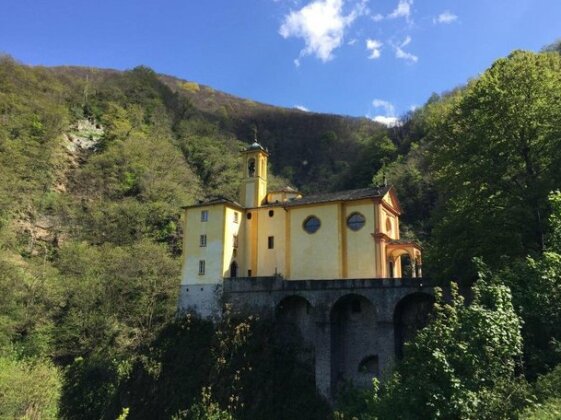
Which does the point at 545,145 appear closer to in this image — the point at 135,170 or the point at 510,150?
the point at 510,150

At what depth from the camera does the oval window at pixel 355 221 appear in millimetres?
26500

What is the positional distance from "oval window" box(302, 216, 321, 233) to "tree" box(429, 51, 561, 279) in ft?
27.8

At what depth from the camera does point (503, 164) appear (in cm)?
1877

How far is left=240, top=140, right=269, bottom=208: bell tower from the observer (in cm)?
3091

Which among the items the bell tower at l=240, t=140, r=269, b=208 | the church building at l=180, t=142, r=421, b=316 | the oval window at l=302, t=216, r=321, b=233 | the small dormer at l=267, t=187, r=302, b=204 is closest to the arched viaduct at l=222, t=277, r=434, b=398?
the church building at l=180, t=142, r=421, b=316

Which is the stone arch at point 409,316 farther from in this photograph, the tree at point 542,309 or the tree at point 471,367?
the tree at point 471,367

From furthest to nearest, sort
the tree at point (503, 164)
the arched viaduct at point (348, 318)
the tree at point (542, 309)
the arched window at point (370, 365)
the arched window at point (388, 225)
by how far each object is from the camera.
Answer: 1. the arched window at point (388, 225)
2. the arched window at point (370, 365)
3. the arched viaduct at point (348, 318)
4. the tree at point (503, 164)
5. the tree at point (542, 309)

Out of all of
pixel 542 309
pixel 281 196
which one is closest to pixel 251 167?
pixel 281 196

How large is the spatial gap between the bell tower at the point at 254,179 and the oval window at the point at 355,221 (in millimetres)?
6762

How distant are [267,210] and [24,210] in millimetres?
28597

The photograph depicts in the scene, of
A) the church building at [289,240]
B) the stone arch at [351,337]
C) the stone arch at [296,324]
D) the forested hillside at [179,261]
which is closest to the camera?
the forested hillside at [179,261]

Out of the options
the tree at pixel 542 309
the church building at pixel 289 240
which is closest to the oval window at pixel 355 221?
the church building at pixel 289 240

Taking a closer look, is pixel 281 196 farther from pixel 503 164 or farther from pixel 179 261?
pixel 503 164

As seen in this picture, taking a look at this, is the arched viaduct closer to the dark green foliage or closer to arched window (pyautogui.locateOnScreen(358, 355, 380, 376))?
arched window (pyautogui.locateOnScreen(358, 355, 380, 376))
